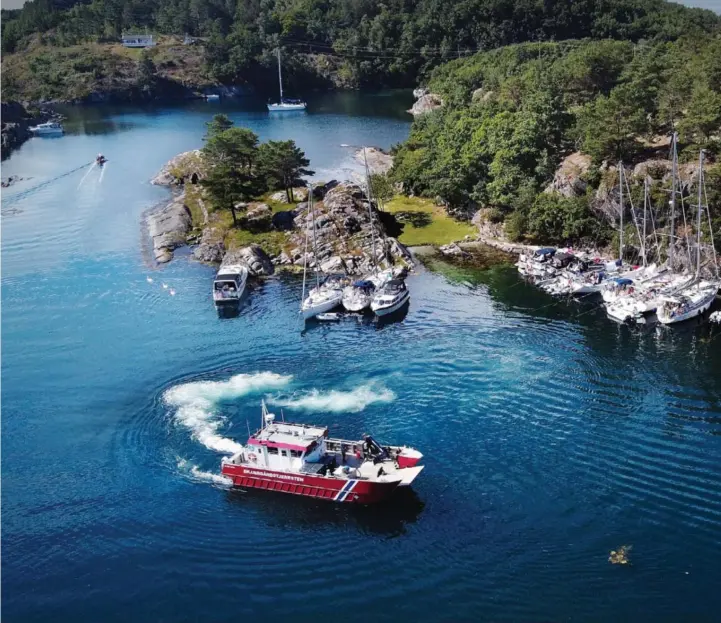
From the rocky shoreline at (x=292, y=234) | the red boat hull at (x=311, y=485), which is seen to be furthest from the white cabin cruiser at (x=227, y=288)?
the red boat hull at (x=311, y=485)

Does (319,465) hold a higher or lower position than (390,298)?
lower

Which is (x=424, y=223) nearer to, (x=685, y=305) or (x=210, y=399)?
(x=685, y=305)

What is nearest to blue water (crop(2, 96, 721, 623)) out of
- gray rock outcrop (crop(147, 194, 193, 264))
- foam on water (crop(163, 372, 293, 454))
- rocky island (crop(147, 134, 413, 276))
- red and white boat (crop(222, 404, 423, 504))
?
foam on water (crop(163, 372, 293, 454))

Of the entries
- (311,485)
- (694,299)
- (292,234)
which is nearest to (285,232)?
(292,234)

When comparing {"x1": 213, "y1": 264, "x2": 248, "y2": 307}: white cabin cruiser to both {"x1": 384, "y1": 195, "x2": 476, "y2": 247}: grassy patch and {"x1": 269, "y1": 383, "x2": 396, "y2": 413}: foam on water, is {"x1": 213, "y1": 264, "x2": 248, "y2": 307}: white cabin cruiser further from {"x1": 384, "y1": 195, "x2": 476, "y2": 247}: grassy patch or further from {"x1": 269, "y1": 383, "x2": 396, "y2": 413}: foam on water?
{"x1": 384, "y1": 195, "x2": 476, "y2": 247}: grassy patch

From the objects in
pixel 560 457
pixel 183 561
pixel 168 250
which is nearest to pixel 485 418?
pixel 560 457
